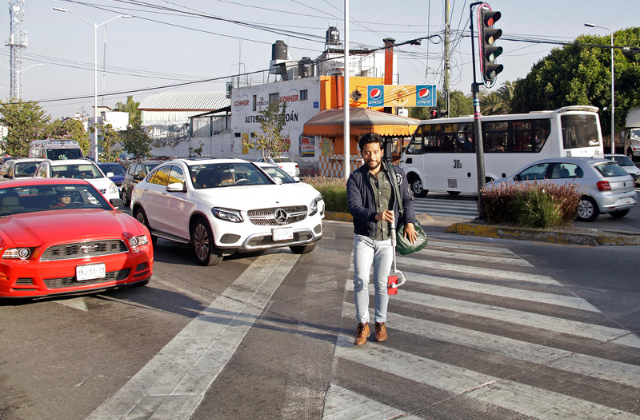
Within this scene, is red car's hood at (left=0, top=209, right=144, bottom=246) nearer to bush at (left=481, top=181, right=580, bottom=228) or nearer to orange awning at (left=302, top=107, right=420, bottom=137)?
bush at (left=481, top=181, right=580, bottom=228)

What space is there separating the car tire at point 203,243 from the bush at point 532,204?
6.38 m

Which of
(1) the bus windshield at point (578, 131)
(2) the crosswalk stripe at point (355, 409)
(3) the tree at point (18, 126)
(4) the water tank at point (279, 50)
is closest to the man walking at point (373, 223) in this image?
A: (2) the crosswalk stripe at point (355, 409)

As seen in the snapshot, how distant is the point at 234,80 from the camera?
47.3m

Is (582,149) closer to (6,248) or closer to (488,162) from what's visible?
(488,162)

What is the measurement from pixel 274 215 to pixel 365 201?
399 cm

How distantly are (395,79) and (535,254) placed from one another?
32.1 metres

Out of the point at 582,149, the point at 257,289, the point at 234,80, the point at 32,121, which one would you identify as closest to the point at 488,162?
the point at 582,149

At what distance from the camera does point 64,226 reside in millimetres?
7160

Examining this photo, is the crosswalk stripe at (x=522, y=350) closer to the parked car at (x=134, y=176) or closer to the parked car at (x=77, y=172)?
the parked car at (x=77, y=172)

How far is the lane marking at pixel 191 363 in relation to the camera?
13.6 feet

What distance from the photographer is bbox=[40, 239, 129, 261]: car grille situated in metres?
6.75

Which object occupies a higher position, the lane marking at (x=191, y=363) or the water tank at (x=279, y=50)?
the water tank at (x=279, y=50)

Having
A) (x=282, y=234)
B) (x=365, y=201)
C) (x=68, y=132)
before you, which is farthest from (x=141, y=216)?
(x=68, y=132)

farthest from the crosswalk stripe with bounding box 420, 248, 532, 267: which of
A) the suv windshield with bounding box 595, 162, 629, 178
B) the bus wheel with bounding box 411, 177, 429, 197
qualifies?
the bus wheel with bounding box 411, 177, 429, 197
